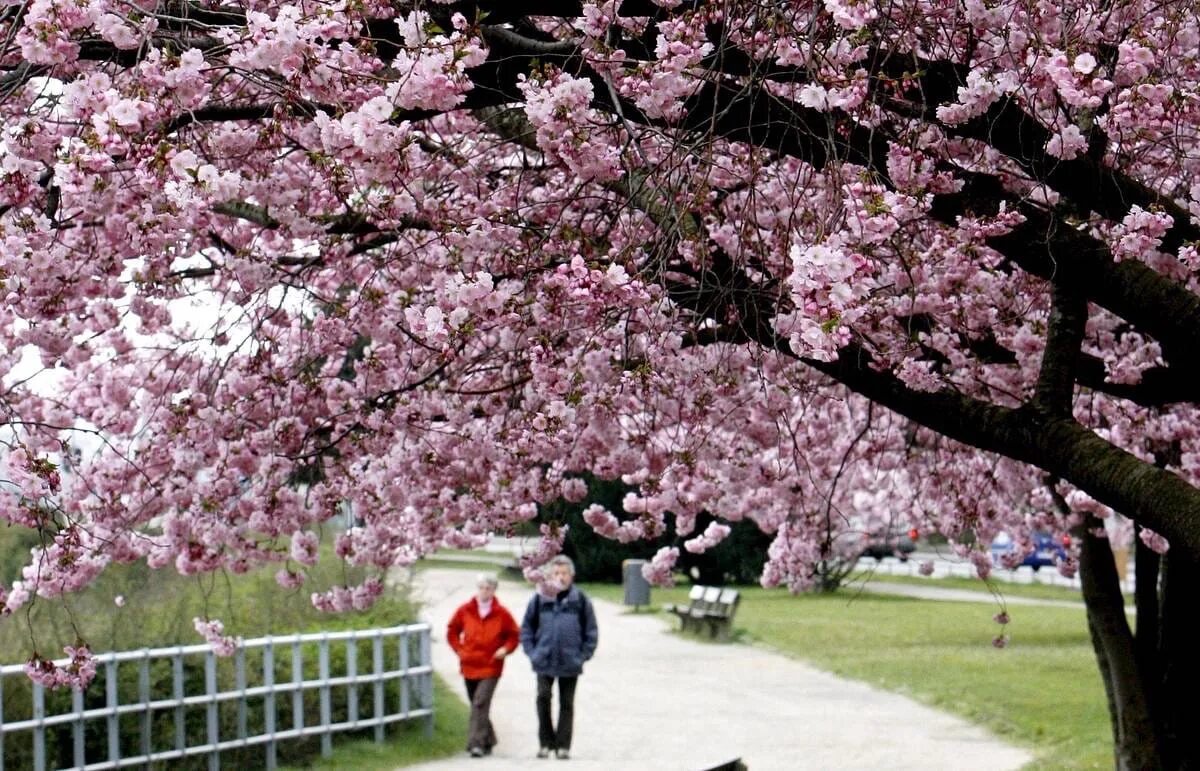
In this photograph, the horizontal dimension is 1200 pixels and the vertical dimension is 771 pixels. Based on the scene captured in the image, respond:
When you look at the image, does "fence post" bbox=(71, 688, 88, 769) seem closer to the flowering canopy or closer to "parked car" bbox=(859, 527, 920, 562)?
the flowering canopy

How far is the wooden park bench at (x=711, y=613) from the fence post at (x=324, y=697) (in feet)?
40.7

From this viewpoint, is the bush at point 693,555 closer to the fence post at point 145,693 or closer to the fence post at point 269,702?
the fence post at point 269,702

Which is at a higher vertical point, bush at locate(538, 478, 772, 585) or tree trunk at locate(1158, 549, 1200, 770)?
bush at locate(538, 478, 772, 585)

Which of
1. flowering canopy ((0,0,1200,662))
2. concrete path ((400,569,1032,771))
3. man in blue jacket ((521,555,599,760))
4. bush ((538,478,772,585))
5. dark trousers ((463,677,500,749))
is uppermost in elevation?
flowering canopy ((0,0,1200,662))

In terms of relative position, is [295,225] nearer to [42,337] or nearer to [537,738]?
[42,337]

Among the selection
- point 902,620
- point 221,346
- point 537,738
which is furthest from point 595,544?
point 221,346

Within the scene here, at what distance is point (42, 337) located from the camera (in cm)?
768

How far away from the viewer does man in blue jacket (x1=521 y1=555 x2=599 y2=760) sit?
1284cm

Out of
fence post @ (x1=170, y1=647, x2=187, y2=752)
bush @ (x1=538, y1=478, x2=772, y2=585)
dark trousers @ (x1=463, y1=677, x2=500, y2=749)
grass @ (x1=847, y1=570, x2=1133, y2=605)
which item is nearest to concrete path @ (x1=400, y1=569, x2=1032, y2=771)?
dark trousers @ (x1=463, y1=677, x2=500, y2=749)

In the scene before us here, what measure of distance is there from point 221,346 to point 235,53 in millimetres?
4622

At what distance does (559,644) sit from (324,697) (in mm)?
1907

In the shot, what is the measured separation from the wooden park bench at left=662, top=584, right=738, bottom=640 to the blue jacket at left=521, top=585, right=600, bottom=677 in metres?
12.0

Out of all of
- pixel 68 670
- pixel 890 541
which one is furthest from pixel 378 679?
pixel 890 541

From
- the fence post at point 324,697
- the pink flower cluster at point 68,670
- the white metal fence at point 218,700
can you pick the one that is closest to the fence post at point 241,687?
the white metal fence at point 218,700
